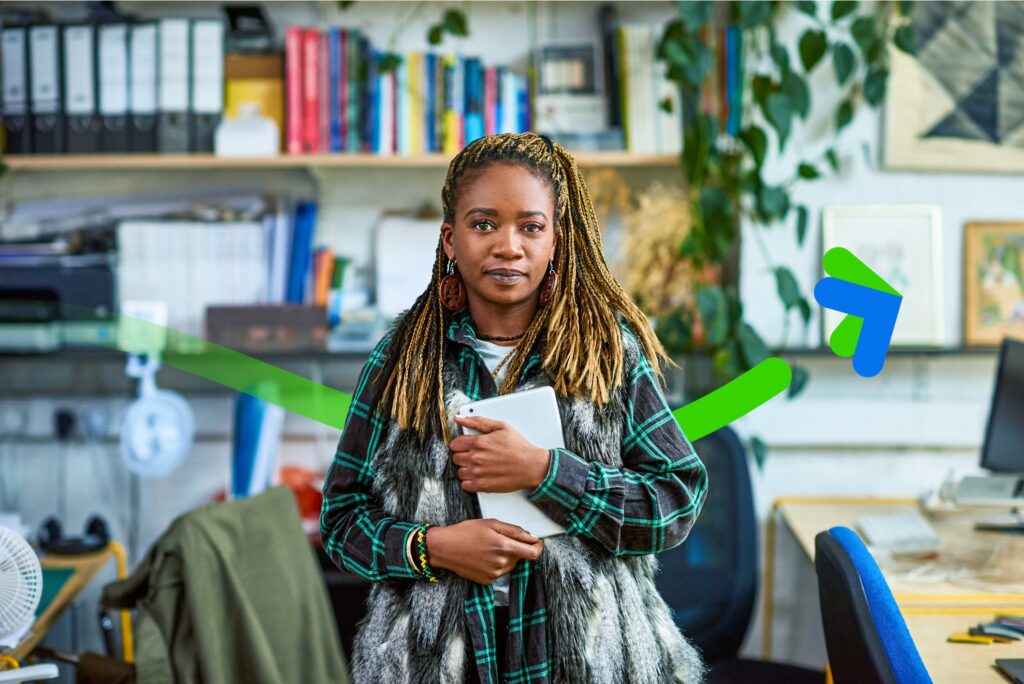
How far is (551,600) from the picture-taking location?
3.50 ft

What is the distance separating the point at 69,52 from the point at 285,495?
1419 millimetres

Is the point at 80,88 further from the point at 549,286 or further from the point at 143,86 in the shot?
the point at 549,286

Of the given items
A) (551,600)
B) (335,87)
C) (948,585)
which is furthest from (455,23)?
(551,600)

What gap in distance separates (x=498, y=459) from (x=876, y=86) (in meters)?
1.83

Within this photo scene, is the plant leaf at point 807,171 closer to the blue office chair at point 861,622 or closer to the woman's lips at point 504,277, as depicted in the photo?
the blue office chair at point 861,622

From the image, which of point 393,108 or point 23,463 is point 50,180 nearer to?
point 23,463

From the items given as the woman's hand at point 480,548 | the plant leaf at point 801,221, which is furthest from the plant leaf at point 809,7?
the woman's hand at point 480,548

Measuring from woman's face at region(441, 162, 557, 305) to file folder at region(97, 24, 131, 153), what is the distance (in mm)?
1869

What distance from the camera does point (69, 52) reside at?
8.54 feet

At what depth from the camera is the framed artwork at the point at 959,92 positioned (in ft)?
8.24

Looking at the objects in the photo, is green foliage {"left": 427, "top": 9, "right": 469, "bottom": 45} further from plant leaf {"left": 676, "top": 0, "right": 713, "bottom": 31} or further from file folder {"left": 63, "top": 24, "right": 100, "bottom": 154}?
file folder {"left": 63, "top": 24, "right": 100, "bottom": 154}

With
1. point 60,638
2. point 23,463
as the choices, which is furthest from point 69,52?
point 60,638

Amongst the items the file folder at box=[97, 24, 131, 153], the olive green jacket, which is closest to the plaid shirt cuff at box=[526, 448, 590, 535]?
the olive green jacket

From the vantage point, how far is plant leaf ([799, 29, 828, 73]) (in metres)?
2.39
